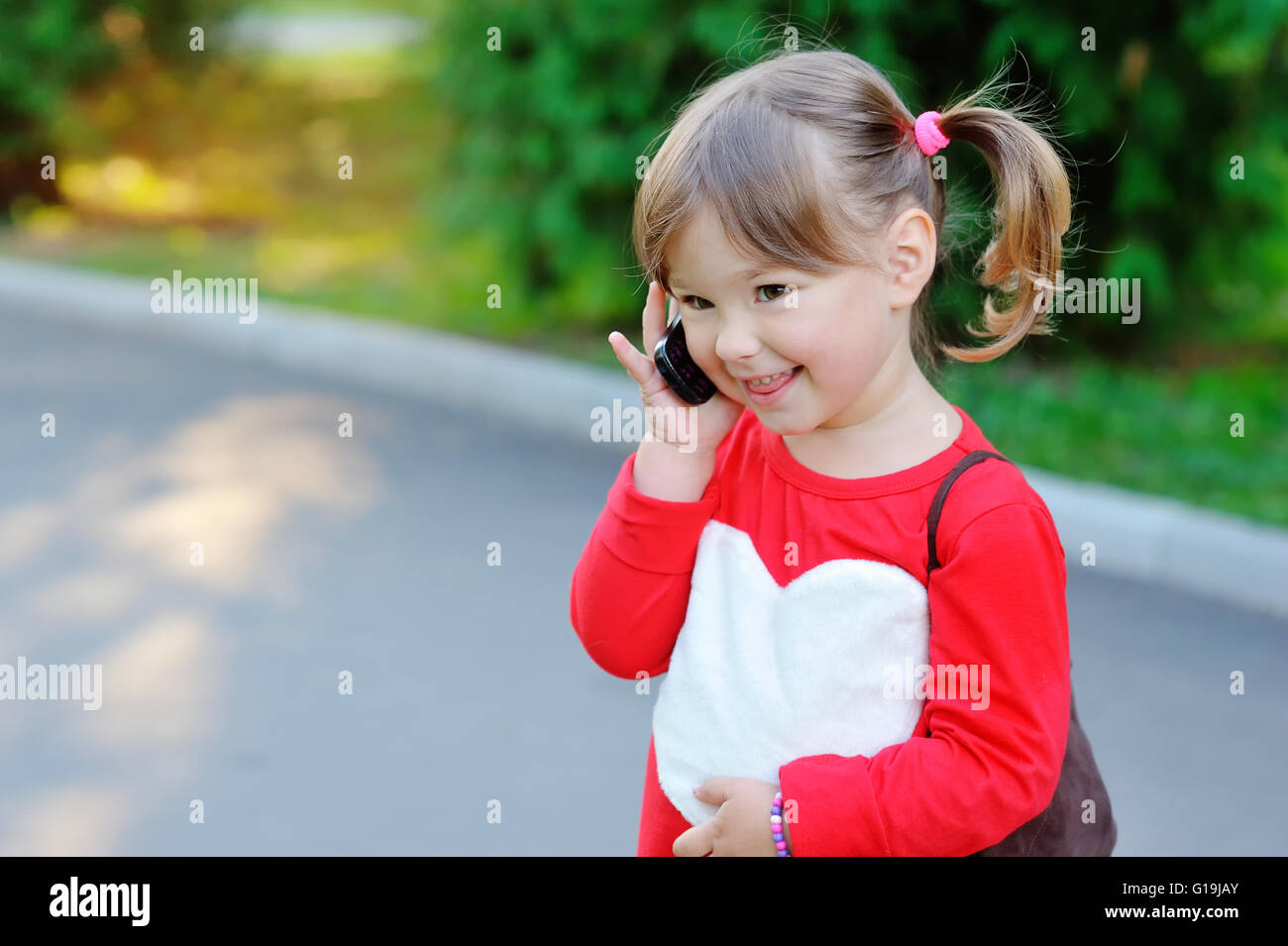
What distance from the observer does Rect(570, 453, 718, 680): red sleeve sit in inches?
63.5

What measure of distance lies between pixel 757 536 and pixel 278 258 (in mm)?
8366

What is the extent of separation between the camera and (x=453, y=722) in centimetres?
363

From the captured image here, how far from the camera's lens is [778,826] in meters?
1.51

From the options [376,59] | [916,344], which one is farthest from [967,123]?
[376,59]

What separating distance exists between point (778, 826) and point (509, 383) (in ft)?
16.2

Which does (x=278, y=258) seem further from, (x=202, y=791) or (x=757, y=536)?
(x=757, y=536)
